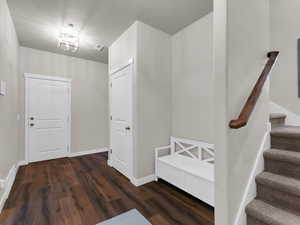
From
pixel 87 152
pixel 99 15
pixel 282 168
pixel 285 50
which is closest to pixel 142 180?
pixel 282 168

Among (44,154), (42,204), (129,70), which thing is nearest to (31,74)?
(44,154)

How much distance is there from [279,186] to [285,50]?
212 cm

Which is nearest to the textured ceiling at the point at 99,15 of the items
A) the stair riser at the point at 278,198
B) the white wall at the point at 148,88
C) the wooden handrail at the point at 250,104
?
the white wall at the point at 148,88

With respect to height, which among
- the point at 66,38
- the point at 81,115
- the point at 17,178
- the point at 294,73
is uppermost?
the point at 66,38

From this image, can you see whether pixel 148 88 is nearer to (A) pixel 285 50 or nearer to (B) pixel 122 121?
(B) pixel 122 121

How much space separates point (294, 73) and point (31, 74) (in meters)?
5.17

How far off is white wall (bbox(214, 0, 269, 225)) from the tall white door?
1.69 meters

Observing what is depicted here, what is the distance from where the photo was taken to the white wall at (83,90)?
3635mm

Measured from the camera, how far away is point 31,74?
136 inches

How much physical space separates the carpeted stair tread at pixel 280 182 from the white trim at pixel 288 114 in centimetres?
128

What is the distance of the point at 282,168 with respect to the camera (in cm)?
137

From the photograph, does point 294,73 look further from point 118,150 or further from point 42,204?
point 42,204

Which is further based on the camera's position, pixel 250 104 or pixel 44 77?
pixel 44 77

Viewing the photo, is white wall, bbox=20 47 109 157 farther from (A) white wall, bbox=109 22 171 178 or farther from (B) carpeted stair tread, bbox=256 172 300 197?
(B) carpeted stair tread, bbox=256 172 300 197
